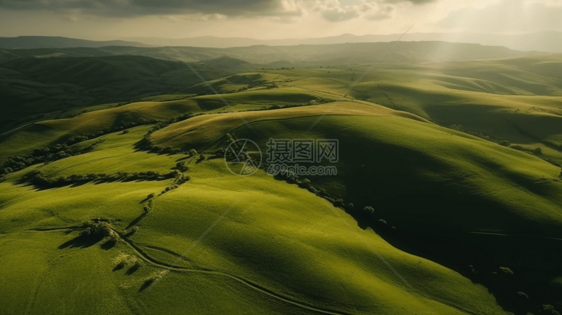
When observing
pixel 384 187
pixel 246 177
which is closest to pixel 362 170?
pixel 384 187

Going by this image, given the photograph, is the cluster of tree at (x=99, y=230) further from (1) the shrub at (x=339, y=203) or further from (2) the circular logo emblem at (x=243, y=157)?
(1) the shrub at (x=339, y=203)

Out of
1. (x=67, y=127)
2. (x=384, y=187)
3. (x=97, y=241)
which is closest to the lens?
(x=97, y=241)

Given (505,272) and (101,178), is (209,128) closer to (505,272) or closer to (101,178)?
(101,178)

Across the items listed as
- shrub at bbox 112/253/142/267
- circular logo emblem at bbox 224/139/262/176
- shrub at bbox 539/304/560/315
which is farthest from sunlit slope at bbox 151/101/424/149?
shrub at bbox 539/304/560/315

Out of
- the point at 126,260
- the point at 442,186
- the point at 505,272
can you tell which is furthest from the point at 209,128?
the point at 505,272

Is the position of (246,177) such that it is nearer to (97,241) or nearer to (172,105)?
(97,241)

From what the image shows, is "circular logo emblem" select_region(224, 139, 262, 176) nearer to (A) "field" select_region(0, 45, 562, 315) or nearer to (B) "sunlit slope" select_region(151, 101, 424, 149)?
(A) "field" select_region(0, 45, 562, 315)

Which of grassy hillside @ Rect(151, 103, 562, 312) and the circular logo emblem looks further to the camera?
the circular logo emblem
